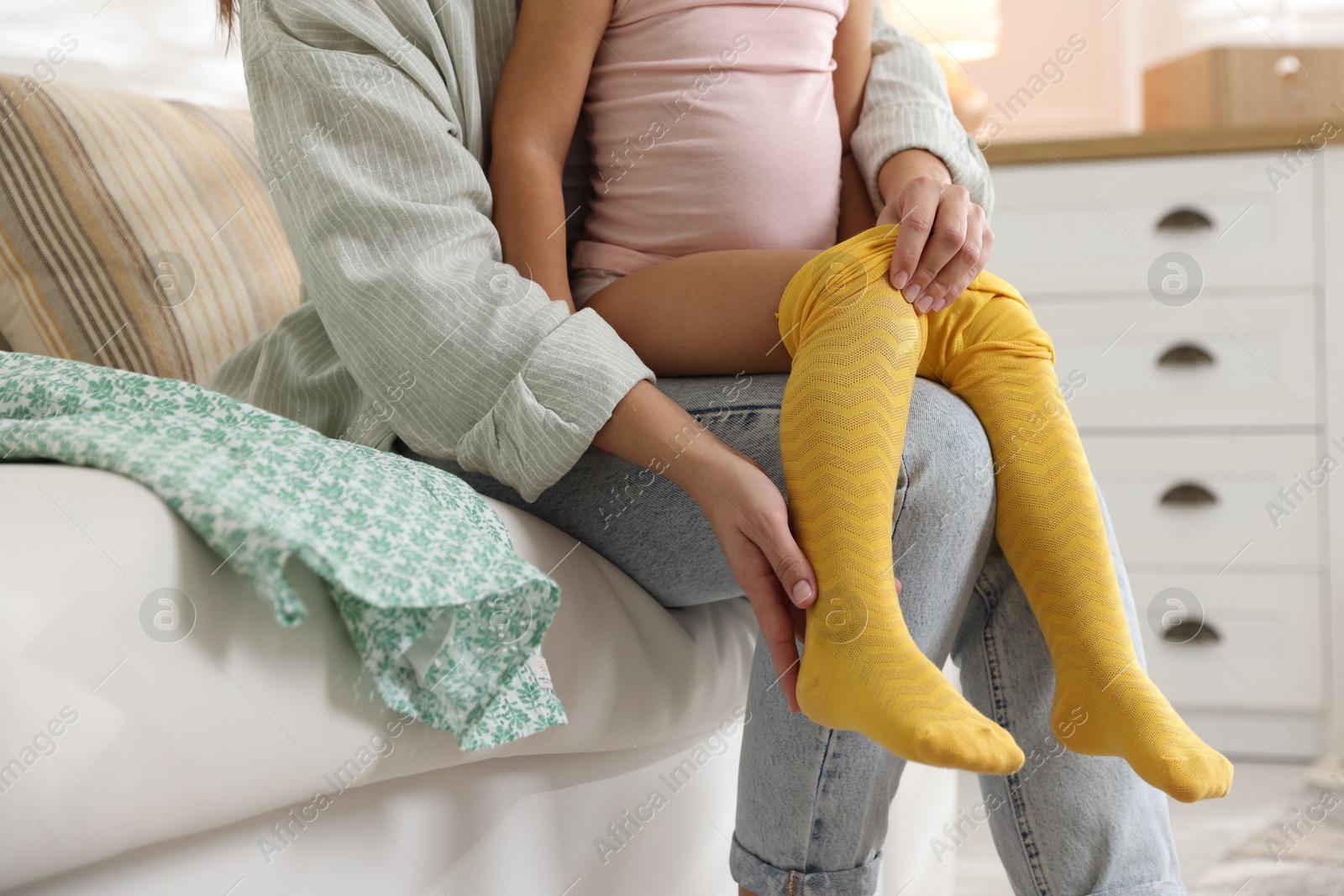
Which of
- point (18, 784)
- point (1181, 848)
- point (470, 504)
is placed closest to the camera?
point (18, 784)

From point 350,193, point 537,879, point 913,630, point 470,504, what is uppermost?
point 350,193

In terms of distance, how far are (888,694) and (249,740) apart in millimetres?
261

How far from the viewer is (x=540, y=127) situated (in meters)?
0.66

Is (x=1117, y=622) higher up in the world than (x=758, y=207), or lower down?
lower down

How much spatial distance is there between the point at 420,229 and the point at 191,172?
0.39 m

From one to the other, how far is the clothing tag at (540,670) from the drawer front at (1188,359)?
1.17 meters

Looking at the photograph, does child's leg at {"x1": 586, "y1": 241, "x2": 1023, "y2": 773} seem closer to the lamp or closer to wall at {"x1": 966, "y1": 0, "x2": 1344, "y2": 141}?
the lamp

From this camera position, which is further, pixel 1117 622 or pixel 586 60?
pixel 586 60

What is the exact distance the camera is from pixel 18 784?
346 millimetres

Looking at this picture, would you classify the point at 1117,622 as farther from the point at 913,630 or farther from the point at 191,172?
the point at 191,172

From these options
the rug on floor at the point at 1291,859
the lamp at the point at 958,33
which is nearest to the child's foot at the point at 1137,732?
the rug on floor at the point at 1291,859

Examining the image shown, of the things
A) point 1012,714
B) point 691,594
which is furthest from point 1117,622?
point 691,594

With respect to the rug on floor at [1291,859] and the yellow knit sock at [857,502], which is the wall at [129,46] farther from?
the rug on floor at [1291,859]

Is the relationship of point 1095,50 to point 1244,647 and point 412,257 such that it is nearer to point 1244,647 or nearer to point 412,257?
point 1244,647
